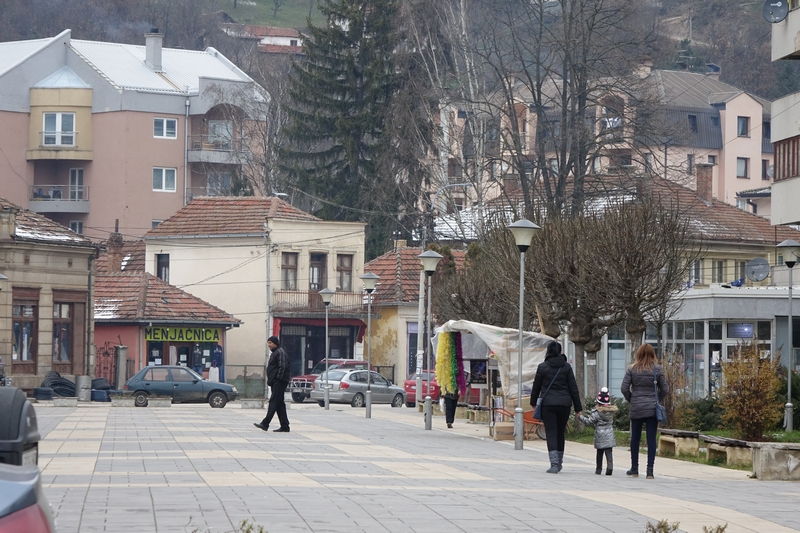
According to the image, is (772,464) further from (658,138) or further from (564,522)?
(658,138)

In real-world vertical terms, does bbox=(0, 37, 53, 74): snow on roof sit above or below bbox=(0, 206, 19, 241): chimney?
above

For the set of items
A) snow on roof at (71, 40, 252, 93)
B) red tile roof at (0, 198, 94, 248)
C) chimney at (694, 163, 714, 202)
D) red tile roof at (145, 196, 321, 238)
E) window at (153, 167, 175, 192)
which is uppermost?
snow on roof at (71, 40, 252, 93)

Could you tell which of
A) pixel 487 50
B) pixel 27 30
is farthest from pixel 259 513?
pixel 27 30

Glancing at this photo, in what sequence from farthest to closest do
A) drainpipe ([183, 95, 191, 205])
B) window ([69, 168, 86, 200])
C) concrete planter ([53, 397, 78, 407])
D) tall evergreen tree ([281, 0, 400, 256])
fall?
drainpipe ([183, 95, 191, 205]) < window ([69, 168, 86, 200]) < tall evergreen tree ([281, 0, 400, 256]) < concrete planter ([53, 397, 78, 407])

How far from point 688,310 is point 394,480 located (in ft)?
94.8

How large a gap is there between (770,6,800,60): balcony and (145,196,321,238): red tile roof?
33110mm

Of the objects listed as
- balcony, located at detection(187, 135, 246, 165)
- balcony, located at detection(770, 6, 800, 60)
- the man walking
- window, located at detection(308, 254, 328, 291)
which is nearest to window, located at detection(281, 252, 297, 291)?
window, located at detection(308, 254, 328, 291)

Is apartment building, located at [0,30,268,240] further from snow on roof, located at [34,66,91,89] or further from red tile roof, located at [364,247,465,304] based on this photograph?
red tile roof, located at [364,247,465,304]

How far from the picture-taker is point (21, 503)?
193 inches

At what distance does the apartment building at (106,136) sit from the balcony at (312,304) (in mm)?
18738

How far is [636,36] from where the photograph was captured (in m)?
48.0

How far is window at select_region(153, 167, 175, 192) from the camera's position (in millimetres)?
91375

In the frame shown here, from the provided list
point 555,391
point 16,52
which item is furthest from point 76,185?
point 555,391

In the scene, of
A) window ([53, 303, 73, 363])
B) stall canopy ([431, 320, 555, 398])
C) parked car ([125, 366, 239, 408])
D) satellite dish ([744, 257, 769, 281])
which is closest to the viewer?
stall canopy ([431, 320, 555, 398])
